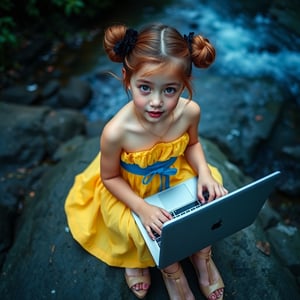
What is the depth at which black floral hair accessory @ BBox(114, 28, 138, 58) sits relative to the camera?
1.37 meters

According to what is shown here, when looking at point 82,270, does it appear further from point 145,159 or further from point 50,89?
point 50,89

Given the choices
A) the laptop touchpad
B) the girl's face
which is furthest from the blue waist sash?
the girl's face

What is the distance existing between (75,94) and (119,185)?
8.63ft

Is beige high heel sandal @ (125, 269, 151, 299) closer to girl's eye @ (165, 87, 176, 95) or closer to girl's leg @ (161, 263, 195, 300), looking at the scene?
girl's leg @ (161, 263, 195, 300)

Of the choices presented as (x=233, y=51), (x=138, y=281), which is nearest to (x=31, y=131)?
(x=138, y=281)

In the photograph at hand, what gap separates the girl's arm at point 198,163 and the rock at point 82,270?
426 millimetres

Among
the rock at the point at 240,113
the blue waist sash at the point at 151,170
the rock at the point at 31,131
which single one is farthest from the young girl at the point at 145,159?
the rock at the point at 240,113

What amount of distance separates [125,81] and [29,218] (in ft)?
4.40

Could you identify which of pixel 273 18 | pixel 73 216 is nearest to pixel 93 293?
pixel 73 216

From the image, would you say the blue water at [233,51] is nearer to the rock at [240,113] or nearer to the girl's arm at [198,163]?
the rock at [240,113]

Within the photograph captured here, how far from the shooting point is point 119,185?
1.67m

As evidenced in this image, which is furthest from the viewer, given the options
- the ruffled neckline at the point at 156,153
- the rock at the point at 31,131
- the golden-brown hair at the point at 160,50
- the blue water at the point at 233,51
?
the blue water at the point at 233,51

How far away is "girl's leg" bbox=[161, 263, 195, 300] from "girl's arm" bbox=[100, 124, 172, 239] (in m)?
0.25

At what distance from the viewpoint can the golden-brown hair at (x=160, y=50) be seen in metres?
1.32
